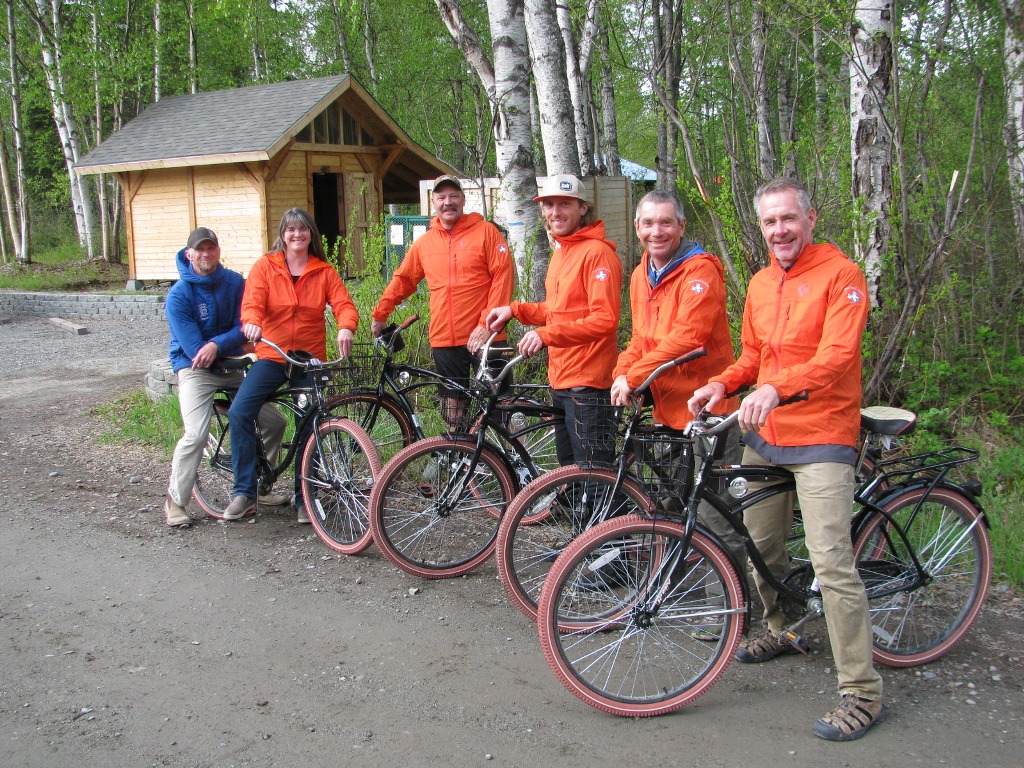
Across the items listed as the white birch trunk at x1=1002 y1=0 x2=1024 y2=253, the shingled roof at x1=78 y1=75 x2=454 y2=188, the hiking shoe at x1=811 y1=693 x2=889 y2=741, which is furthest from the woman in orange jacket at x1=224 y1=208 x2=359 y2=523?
the shingled roof at x1=78 y1=75 x2=454 y2=188

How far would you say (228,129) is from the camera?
63.8 feet

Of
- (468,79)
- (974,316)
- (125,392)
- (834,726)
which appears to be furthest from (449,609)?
(468,79)

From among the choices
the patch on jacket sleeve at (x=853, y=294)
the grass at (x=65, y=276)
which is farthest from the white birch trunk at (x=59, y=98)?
the patch on jacket sleeve at (x=853, y=294)

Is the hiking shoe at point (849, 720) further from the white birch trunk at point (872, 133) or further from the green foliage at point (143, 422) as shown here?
the green foliage at point (143, 422)

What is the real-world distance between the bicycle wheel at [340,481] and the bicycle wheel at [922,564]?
2.86 meters

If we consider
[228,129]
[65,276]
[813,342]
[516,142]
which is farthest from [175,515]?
[65,276]

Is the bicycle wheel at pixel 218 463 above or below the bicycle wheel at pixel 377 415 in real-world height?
below

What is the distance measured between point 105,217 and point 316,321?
2137 centimetres

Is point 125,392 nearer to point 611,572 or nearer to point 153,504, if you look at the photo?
point 153,504

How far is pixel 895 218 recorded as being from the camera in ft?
20.2

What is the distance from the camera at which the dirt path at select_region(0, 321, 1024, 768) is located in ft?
11.3

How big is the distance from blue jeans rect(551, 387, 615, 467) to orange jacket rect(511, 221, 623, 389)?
0.29 ft

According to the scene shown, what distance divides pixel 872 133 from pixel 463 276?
3150 mm

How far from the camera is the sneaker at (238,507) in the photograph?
20.1ft
